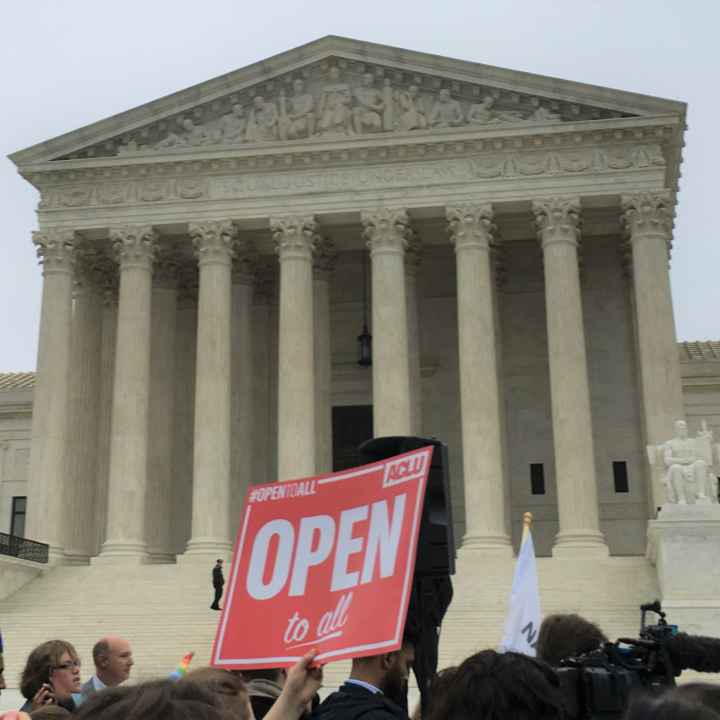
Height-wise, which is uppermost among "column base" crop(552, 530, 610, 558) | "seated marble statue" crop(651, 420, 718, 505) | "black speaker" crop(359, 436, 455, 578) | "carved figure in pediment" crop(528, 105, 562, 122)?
"carved figure in pediment" crop(528, 105, 562, 122)

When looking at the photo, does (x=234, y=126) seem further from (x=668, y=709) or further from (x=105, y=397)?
(x=668, y=709)

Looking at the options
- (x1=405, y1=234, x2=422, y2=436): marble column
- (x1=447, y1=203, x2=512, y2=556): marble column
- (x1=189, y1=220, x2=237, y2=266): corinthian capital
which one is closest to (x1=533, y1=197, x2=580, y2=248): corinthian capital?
(x1=447, y1=203, x2=512, y2=556): marble column

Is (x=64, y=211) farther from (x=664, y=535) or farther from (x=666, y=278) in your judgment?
(x=664, y=535)

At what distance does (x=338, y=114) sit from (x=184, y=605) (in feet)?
63.5

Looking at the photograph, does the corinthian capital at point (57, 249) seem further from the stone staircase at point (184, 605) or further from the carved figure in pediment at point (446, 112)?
the carved figure in pediment at point (446, 112)

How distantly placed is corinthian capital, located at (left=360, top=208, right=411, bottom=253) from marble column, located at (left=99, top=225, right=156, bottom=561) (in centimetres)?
848

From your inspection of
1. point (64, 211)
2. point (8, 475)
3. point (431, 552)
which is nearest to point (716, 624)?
point (431, 552)

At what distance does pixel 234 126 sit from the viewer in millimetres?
43688

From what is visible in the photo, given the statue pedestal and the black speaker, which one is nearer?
the black speaker

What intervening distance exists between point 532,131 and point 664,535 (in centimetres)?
1677

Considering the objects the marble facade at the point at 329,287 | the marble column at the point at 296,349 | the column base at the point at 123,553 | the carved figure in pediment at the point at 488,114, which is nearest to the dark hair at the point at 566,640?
the marble facade at the point at 329,287

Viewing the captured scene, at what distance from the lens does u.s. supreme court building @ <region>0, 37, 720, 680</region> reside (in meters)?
39.4

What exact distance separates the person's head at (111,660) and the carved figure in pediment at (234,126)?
35.7 metres

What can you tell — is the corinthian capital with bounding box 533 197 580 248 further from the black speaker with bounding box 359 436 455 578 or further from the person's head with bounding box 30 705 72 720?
the person's head with bounding box 30 705 72 720
